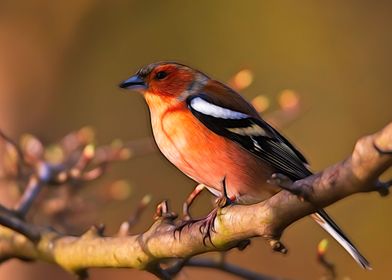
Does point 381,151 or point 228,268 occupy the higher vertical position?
point 381,151

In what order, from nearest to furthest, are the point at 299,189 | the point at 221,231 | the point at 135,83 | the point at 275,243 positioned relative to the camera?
the point at 299,189 → the point at 275,243 → the point at 221,231 → the point at 135,83

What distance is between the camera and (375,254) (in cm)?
864

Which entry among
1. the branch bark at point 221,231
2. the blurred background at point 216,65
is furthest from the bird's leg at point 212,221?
the blurred background at point 216,65

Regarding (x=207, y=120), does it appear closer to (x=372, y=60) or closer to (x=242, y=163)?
(x=242, y=163)

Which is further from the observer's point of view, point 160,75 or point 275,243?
point 160,75

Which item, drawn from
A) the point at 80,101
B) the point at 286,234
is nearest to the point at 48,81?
the point at 80,101

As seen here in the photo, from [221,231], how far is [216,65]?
6.26 meters

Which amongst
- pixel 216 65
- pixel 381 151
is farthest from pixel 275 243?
pixel 216 65

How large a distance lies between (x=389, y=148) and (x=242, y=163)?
1.91m

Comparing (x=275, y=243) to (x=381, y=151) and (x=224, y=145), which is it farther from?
(x=224, y=145)

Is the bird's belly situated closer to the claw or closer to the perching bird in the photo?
the perching bird

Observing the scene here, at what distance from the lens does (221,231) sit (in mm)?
3305

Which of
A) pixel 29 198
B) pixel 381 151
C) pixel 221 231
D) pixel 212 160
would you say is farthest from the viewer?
pixel 29 198

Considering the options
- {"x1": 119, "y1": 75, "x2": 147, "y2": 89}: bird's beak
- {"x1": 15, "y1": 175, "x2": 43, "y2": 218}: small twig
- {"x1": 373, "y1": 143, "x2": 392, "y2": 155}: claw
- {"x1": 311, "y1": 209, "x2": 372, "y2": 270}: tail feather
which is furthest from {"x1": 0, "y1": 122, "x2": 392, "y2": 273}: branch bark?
{"x1": 119, "y1": 75, "x2": 147, "y2": 89}: bird's beak
